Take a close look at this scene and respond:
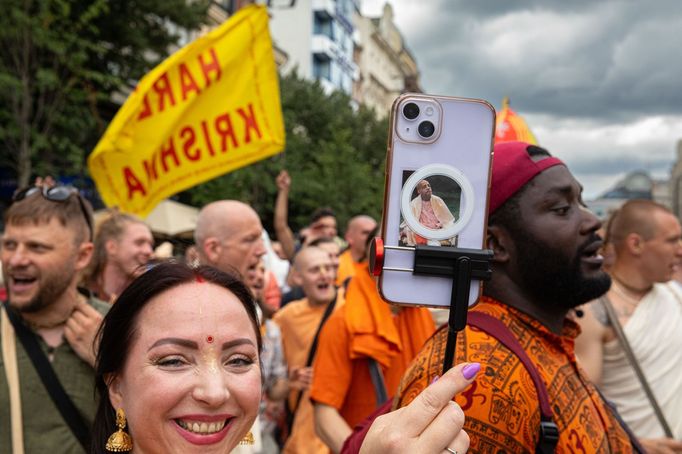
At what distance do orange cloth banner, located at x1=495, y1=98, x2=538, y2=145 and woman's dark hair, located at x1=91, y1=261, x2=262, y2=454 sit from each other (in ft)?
8.13

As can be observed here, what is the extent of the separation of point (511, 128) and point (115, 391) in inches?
116

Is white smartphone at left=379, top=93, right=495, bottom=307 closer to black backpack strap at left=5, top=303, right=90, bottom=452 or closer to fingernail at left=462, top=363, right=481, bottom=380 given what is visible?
fingernail at left=462, top=363, right=481, bottom=380

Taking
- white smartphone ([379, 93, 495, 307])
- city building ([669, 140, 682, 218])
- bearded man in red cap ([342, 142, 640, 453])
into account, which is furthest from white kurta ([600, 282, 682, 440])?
city building ([669, 140, 682, 218])

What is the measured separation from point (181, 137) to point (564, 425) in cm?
427

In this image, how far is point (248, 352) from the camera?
1812mm

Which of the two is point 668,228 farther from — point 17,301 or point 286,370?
point 17,301

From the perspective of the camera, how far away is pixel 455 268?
1352 mm

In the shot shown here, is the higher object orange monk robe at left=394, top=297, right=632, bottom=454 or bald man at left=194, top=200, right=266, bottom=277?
bald man at left=194, top=200, right=266, bottom=277

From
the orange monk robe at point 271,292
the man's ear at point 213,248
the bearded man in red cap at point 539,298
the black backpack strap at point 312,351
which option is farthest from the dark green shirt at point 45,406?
the orange monk robe at point 271,292

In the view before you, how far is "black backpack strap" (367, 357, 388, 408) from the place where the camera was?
3557 mm

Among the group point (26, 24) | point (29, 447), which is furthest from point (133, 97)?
point (26, 24)

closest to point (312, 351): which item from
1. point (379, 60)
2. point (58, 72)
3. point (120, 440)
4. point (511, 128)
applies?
point (511, 128)

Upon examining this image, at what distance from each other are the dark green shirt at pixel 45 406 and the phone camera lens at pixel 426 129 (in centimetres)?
174

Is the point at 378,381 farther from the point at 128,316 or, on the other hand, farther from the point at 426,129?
the point at 426,129
